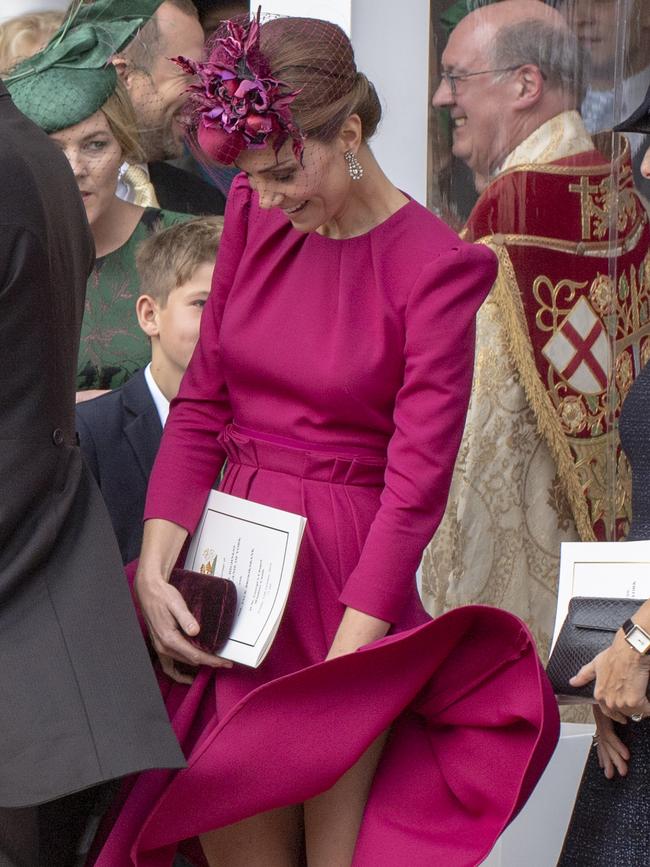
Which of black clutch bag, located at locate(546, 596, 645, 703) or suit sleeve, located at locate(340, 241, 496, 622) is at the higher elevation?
suit sleeve, located at locate(340, 241, 496, 622)

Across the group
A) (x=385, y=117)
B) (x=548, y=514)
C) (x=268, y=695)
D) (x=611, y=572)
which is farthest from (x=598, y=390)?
(x=268, y=695)

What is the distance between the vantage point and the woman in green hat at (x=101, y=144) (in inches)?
132

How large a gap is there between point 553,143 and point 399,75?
47cm

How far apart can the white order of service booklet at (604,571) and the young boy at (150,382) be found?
88 centimetres

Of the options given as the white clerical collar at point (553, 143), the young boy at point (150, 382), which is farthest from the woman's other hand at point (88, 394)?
the white clerical collar at point (553, 143)

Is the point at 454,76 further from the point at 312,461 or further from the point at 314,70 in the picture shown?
the point at 312,461

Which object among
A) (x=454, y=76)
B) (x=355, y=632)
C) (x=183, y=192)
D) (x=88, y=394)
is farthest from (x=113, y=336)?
(x=355, y=632)

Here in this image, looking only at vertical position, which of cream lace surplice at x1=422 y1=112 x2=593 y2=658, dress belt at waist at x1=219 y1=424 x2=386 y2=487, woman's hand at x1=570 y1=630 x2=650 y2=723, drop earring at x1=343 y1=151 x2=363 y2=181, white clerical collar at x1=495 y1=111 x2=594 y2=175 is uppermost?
drop earring at x1=343 y1=151 x2=363 y2=181

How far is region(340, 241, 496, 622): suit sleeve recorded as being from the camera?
242 cm

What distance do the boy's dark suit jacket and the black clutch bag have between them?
895mm

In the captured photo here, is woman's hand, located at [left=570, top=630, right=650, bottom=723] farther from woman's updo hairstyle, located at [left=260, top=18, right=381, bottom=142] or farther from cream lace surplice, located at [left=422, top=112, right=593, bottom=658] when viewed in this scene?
cream lace surplice, located at [left=422, top=112, right=593, bottom=658]

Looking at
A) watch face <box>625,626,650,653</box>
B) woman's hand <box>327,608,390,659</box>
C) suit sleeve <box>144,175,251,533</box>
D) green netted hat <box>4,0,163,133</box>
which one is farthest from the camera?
green netted hat <box>4,0,163,133</box>

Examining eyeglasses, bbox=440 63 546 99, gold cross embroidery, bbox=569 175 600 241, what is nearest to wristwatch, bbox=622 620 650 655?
gold cross embroidery, bbox=569 175 600 241

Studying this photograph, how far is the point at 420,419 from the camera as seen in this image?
7.97 ft
